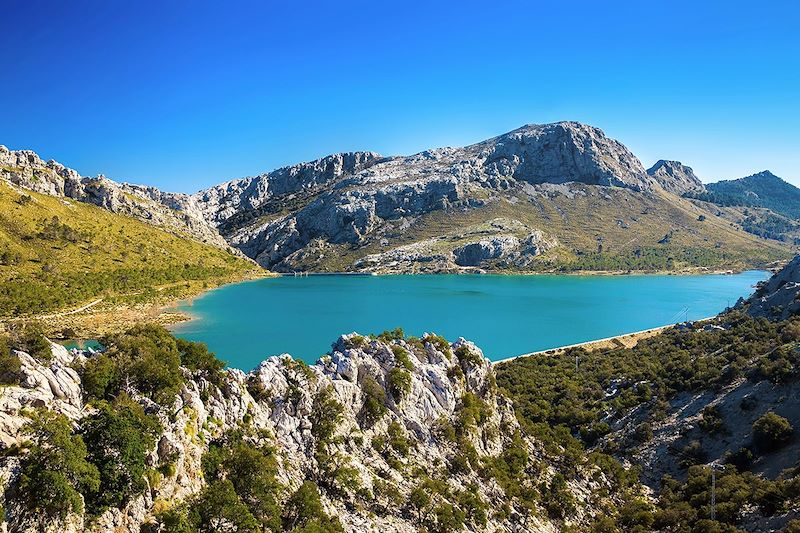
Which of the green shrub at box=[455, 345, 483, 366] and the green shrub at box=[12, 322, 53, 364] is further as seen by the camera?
the green shrub at box=[455, 345, 483, 366]

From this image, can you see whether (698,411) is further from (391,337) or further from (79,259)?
(79,259)

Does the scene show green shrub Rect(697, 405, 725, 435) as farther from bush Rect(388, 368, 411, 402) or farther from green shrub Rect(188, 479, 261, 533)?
green shrub Rect(188, 479, 261, 533)

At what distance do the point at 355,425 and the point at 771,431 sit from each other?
3612 cm

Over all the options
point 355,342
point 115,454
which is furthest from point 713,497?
point 115,454

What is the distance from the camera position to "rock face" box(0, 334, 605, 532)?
68.6ft

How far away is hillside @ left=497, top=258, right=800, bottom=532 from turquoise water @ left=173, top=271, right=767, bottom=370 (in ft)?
74.2

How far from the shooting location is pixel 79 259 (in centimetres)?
12388

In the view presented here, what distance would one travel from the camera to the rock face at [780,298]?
2970 inches

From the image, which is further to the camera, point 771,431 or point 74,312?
point 74,312

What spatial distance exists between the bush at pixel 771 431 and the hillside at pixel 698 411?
8 centimetres

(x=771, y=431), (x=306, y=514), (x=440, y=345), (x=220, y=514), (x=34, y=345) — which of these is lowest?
(x=771, y=431)

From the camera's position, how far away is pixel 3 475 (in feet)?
52.4

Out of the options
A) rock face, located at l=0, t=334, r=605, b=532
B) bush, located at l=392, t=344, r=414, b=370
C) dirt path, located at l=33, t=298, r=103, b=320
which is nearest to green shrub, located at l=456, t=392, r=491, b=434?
rock face, located at l=0, t=334, r=605, b=532

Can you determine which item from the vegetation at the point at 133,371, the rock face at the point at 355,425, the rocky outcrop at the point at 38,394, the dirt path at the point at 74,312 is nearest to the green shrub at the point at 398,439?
the rock face at the point at 355,425
